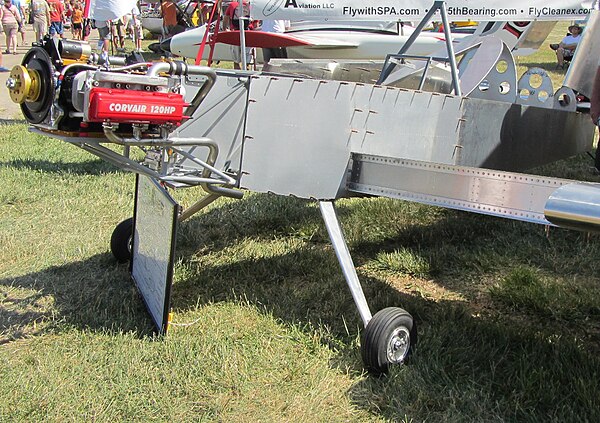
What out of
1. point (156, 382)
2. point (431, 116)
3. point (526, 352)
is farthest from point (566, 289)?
point (156, 382)

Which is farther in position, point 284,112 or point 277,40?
→ point 277,40

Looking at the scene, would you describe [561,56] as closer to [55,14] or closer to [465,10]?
[465,10]

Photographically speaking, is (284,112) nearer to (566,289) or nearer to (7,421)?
(7,421)

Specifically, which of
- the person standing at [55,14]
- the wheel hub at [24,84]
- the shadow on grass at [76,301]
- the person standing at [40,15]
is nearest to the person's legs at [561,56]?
the person standing at [40,15]

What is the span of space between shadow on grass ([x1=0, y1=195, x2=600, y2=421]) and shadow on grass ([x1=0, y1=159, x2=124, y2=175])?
1784mm

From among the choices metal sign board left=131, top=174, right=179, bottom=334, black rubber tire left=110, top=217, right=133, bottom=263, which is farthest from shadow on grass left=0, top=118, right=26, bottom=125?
metal sign board left=131, top=174, right=179, bottom=334

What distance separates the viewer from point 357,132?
323 cm

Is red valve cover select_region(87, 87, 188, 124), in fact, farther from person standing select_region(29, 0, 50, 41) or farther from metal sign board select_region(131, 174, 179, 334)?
person standing select_region(29, 0, 50, 41)

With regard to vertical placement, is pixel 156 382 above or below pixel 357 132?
below

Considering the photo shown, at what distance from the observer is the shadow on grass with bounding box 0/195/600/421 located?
108 inches

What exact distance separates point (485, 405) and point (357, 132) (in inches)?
54.4

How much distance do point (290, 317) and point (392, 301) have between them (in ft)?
1.96

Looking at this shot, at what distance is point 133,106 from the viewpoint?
8.30ft

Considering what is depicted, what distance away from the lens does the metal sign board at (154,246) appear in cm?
322
